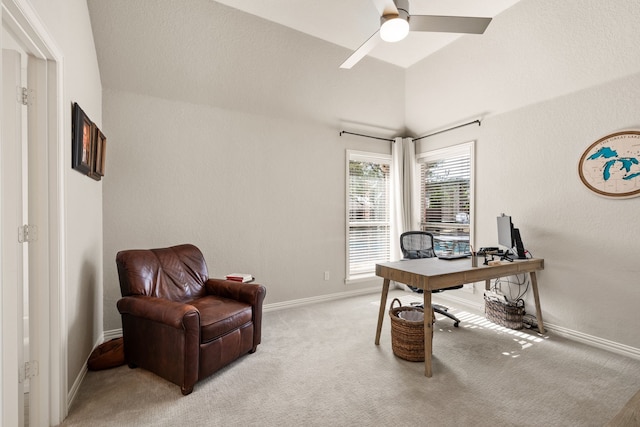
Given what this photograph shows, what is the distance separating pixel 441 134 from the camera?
4.52 meters

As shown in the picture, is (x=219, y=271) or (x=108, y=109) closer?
(x=108, y=109)

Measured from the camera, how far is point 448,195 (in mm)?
4500

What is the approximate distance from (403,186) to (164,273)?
12.0 feet

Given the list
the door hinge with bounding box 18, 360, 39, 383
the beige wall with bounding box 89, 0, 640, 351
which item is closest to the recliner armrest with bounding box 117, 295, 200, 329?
the door hinge with bounding box 18, 360, 39, 383

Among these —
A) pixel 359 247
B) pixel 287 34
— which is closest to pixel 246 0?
pixel 287 34

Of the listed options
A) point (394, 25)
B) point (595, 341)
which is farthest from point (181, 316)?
point (595, 341)

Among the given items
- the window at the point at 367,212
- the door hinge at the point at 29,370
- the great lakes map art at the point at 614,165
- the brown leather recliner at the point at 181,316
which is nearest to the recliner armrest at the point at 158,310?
the brown leather recliner at the point at 181,316

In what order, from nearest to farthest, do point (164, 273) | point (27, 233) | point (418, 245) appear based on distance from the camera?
point (27, 233) → point (164, 273) → point (418, 245)

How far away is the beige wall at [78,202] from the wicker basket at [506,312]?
396cm

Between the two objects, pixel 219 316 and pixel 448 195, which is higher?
pixel 448 195

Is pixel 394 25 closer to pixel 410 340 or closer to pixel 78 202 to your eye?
pixel 410 340

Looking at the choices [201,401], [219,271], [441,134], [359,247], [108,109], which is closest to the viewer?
[201,401]

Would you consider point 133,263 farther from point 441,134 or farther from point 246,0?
point 441,134

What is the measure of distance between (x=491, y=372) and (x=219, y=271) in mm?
2939
